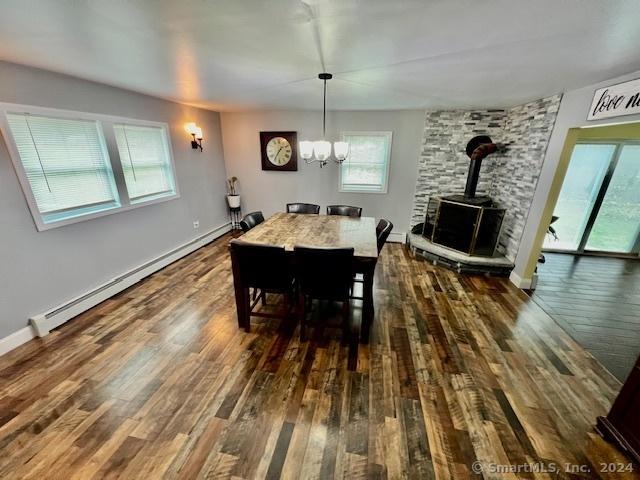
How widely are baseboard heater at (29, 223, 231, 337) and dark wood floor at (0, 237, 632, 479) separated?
0.12 metres

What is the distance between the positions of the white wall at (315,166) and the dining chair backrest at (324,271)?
3014mm

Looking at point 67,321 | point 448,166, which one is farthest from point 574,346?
point 67,321

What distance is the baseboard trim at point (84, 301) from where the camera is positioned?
220 cm

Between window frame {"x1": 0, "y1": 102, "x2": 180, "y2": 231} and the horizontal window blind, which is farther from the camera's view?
the horizontal window blind

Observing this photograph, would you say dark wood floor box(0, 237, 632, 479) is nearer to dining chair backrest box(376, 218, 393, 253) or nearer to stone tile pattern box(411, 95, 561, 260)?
dining chair backrest box(376, 218, 393, 253)

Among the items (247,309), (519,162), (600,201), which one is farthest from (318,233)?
(600,201)

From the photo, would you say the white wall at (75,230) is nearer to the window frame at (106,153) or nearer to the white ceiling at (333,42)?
the window frame at (106,153)

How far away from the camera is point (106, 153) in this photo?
2.85 metres

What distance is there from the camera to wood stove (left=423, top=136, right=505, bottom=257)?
3574mm

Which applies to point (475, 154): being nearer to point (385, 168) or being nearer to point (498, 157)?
point (498, 157)

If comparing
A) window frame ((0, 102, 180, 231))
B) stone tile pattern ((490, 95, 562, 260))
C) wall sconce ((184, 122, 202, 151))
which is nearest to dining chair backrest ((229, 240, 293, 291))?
window frame ((0, 102, 180, 231))

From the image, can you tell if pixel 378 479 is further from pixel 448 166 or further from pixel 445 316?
pixel 448 166

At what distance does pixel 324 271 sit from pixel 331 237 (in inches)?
24.3

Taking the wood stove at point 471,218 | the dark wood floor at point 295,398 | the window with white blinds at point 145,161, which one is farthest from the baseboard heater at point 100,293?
the wood stove at point 471,218
